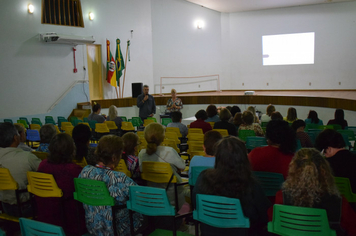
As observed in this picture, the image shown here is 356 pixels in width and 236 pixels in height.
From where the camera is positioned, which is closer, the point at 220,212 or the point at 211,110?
the point at 220,212

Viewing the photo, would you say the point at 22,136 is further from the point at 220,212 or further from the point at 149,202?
the point at 220,212

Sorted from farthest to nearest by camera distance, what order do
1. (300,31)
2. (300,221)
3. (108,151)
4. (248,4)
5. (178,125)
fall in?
(300,31), (248,4), (178,125), (108,151), (300,221)

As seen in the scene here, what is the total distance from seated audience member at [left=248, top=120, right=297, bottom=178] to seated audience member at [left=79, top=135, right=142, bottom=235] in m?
1.17

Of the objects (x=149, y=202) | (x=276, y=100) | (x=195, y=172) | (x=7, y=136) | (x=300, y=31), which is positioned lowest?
(x=149, y=202)

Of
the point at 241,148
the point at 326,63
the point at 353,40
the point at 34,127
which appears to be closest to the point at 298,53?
the point at 326,63

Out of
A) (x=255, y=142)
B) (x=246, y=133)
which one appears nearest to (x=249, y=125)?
(x=246, y=133)

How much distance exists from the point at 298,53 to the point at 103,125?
11442 mm

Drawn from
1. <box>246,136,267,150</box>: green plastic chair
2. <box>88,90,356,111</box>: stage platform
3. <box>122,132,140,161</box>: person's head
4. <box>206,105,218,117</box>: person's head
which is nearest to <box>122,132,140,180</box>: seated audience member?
<box>122,132,140,161</box>: person's head

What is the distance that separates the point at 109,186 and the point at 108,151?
276 millimetres

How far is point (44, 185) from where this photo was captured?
273 cm

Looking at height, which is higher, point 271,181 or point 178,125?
point 178,125

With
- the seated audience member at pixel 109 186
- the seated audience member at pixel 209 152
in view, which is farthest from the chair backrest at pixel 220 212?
the seated audience member at pixel 209 152

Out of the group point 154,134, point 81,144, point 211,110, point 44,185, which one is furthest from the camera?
point 211,110

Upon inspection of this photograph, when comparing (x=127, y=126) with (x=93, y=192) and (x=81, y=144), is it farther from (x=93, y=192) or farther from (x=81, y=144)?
(x=93, y=192)
